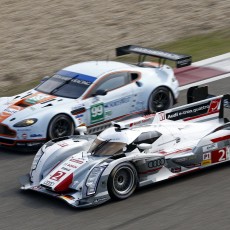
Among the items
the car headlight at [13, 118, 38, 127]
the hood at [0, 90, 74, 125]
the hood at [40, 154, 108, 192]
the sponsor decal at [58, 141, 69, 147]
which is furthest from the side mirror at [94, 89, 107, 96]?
the hood at [40, 154, 108, 192]

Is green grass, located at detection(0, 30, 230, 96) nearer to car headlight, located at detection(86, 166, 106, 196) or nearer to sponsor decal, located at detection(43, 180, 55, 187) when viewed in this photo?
sponsor decal, located at detection(43, 180, 55, 187)

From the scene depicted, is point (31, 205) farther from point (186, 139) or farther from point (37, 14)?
point (37, 14)

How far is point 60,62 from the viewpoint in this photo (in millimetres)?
20156

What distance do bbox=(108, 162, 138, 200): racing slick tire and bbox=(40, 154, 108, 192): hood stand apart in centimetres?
36

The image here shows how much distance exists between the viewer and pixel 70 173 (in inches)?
450

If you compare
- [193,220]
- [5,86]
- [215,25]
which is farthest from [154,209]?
[215,25]

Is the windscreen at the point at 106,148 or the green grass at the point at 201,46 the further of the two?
the green grass at the point at 201,46

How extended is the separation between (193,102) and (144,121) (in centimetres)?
197

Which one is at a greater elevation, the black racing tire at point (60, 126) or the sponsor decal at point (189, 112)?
the sponsor decal at point (189, 112)

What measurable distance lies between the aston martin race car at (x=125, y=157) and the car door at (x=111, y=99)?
6.50 ft

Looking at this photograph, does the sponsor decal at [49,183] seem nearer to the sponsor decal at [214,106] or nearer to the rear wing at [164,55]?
the sponsor decal at [214,106]

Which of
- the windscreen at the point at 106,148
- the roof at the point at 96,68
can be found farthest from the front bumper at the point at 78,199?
the roof at the point at 96,68

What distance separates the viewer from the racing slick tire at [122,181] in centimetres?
1118

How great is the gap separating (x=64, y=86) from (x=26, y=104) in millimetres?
912
